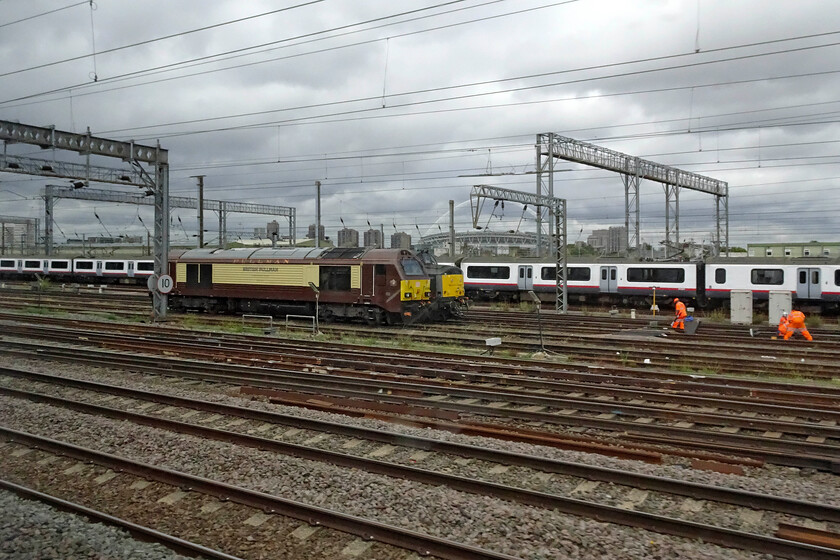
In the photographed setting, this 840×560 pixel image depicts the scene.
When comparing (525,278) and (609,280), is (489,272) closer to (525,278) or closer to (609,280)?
(525,278)

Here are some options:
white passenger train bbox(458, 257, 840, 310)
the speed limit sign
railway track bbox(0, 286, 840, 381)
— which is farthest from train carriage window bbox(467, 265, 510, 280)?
the speed limit sign

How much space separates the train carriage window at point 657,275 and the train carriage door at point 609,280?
2.60 ft

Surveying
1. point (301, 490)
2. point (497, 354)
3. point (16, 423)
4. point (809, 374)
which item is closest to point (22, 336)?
point (16, 423)

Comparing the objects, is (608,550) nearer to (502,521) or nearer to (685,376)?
(502,521)

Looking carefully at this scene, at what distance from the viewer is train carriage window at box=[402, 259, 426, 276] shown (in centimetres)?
2316

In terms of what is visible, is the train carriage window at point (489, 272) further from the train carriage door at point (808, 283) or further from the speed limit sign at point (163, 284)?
the speed limit sign at point (163, 284)

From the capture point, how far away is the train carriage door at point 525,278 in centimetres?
3588

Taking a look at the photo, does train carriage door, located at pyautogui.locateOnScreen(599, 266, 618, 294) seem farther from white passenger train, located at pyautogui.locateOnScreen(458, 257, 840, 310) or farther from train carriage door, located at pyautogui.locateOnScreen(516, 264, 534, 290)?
train carriage door, located at pyautogui.locateOnScreen(516, 264, 534, 290)

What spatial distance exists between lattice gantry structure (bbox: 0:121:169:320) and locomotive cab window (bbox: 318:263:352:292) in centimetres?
622

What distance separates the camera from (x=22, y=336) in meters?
20.7

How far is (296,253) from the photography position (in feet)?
83.8

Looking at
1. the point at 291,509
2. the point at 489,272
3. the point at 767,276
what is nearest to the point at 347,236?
the point at 489,272

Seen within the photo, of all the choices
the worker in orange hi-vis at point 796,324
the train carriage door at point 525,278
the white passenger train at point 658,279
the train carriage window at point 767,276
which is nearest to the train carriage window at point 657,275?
the white passenger train at point 658,279

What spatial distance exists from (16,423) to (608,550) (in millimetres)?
9353
